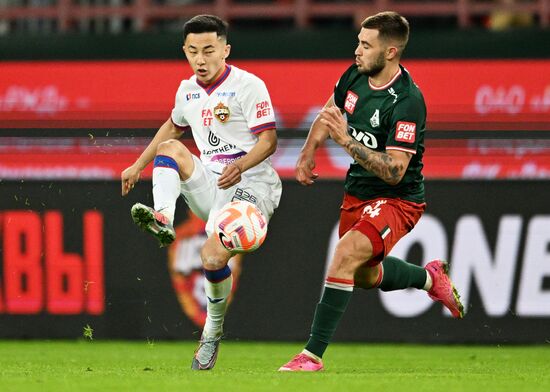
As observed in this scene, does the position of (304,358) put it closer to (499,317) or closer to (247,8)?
(499,317)

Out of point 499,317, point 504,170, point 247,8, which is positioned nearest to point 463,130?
point 504,170

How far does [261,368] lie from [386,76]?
2033mm

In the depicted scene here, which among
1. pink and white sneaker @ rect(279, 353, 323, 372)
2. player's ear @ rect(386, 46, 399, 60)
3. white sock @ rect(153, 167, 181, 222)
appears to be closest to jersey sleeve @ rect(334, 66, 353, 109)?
player's ear @ rect(386, 46, 399, 60)

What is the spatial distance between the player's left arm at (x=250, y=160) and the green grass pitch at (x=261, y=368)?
1.10 m

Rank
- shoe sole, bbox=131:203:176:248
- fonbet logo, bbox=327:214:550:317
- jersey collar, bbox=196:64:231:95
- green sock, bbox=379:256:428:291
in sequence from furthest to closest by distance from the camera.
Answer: fonbet logo, bbox=327:214:550:317 → green sock, bbox=379:256:428:291 → jersey collar, bbox=196:64:231:95 → shoe sole, bbox=131:203:176:248

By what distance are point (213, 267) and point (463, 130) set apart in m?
3.96

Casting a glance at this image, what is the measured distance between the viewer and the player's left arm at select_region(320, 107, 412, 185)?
707cm

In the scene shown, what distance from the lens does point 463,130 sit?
1073 centimetres

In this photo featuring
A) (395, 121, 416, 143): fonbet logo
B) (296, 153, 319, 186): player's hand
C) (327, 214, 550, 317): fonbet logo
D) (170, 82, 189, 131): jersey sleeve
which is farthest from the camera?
(327, 214, 550, 317): fonbet logo

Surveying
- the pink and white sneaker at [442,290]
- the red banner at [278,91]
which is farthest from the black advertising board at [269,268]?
the pink and white sneaker at [442,290]

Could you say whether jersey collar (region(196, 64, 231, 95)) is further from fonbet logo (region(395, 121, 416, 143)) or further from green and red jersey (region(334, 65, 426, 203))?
fonbet logo (region(395, 121, 416, 143))

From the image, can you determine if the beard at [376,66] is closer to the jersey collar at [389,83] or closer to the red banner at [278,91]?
the jersey collar at [389,83]

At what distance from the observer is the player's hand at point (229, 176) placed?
7.24 m

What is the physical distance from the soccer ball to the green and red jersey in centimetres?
76
